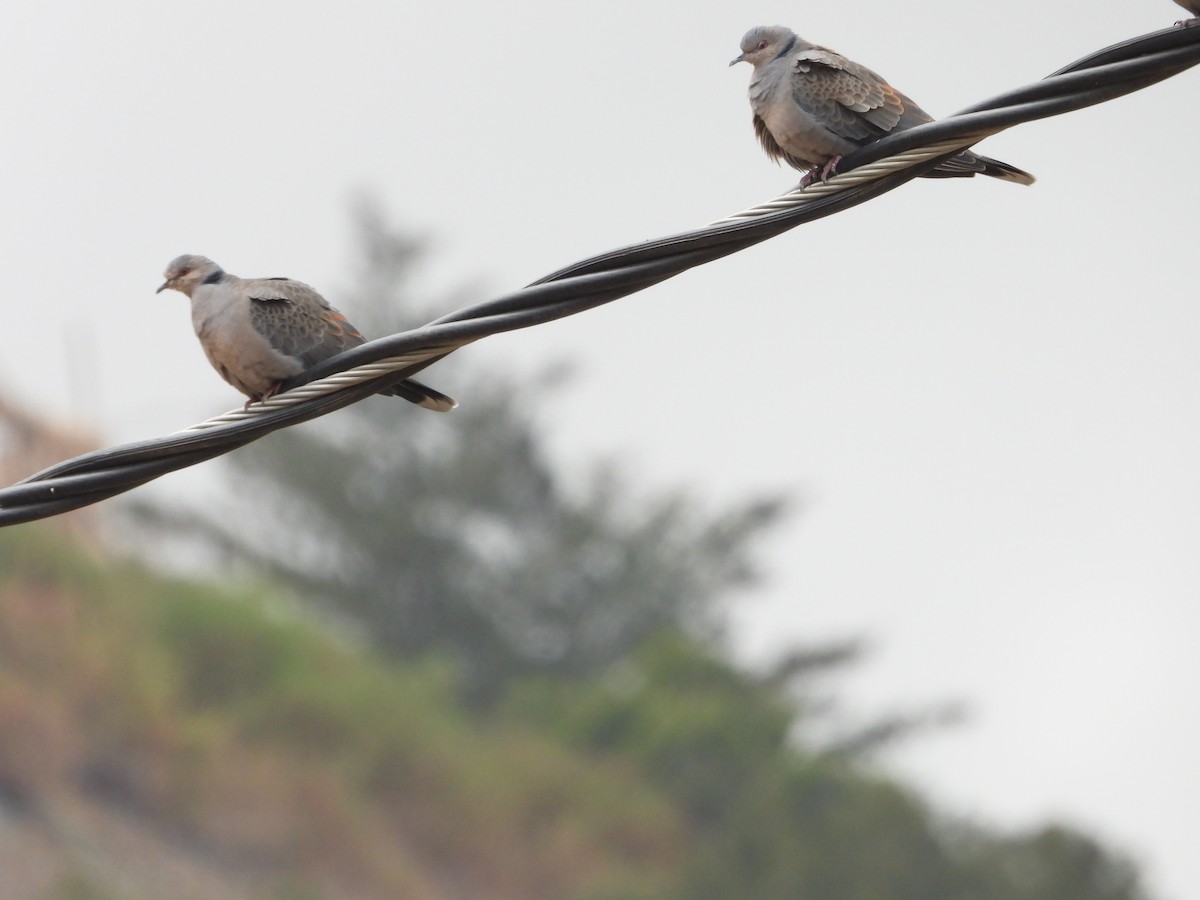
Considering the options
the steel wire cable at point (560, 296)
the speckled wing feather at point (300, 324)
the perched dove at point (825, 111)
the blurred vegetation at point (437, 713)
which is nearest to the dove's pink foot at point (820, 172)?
the perched dove at point (825, 111)

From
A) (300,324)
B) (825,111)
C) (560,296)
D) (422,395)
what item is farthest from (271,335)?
(825,111)

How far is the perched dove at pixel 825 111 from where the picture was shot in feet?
19.8

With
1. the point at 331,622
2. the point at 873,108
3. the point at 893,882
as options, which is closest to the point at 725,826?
the point at 893,882

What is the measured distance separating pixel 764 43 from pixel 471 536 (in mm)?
38262

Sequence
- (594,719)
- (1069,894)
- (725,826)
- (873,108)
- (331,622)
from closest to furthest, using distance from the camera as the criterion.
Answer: (873,108)
(1069,894)
(725,826)
(594,719)
(331,622)

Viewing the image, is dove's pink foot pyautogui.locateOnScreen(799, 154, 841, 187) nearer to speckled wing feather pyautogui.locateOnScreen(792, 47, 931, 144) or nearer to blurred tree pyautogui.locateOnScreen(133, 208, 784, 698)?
speckled wing feather pyautogui.locateOnScreen(792, 47, 931, 144)

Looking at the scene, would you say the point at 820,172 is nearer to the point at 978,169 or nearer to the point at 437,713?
the point at 978,169

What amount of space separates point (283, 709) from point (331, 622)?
15.7 ft

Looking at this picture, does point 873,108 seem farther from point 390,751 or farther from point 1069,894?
point 390,751

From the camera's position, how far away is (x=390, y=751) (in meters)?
40.0

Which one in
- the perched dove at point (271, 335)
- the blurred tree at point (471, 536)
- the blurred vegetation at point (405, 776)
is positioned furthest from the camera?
the blurred tree at point (471, 536)

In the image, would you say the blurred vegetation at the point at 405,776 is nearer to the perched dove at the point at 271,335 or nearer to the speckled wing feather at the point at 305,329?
the perched dove at the point at 271,335

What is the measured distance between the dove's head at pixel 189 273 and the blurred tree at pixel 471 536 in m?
37.1

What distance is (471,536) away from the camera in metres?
44.8
